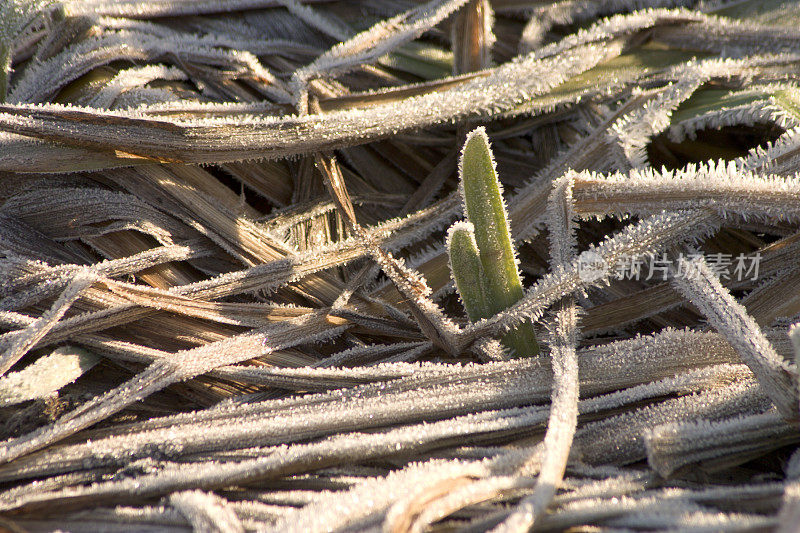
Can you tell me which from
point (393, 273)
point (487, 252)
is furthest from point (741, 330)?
point (393, 273)

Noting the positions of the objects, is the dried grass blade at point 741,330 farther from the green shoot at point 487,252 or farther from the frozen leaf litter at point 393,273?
the green shoot at point 487,252

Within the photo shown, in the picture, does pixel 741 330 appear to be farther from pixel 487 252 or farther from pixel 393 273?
pixel 393 273

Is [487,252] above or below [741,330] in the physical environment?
above

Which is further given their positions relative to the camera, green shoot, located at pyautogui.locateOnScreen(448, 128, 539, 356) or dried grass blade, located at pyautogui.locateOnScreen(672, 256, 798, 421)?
green shoot, located at pyautogui.locateOnScreen(448, 128, 539, 356)

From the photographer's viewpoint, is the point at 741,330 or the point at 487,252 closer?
the point at 741,330

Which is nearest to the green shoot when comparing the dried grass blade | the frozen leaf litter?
the frozen leaf litter

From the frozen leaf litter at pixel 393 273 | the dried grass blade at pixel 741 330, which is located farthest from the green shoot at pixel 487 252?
the dried grass blade at pixel 741 330

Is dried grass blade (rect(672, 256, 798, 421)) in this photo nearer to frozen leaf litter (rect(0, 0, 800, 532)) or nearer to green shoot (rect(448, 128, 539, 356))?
frozen leaf litter (rect(0, 0, 800, 532))

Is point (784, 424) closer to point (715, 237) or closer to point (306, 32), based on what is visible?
point (715, 237)

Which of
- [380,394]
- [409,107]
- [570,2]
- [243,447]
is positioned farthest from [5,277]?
[570,2]
